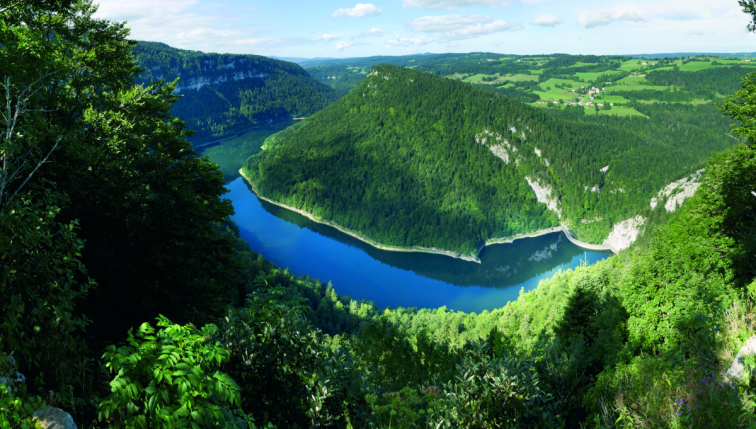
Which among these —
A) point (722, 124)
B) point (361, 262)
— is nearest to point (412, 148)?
point (361, 262)

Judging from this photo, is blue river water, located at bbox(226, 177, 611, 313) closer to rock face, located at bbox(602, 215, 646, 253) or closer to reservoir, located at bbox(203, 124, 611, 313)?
reservoir, located at bbox(203, 124, 611, 313)

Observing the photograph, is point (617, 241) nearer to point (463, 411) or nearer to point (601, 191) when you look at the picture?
point (601, 191)

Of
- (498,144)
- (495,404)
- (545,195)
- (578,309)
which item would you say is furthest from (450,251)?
(495,404)

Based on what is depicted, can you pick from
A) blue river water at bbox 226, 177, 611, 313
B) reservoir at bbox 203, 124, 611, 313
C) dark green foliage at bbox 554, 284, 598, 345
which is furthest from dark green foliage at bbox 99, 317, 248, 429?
reservoir at bbox 203, 124, 611, 313

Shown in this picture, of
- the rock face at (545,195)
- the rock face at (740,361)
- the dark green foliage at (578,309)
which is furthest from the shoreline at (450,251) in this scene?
the rock face at (740,361)

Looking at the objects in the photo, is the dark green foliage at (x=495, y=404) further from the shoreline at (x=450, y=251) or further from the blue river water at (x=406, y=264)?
the shoreline at (x=450, y=251)

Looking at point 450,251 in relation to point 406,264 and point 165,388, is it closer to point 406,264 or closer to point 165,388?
point 406,264
